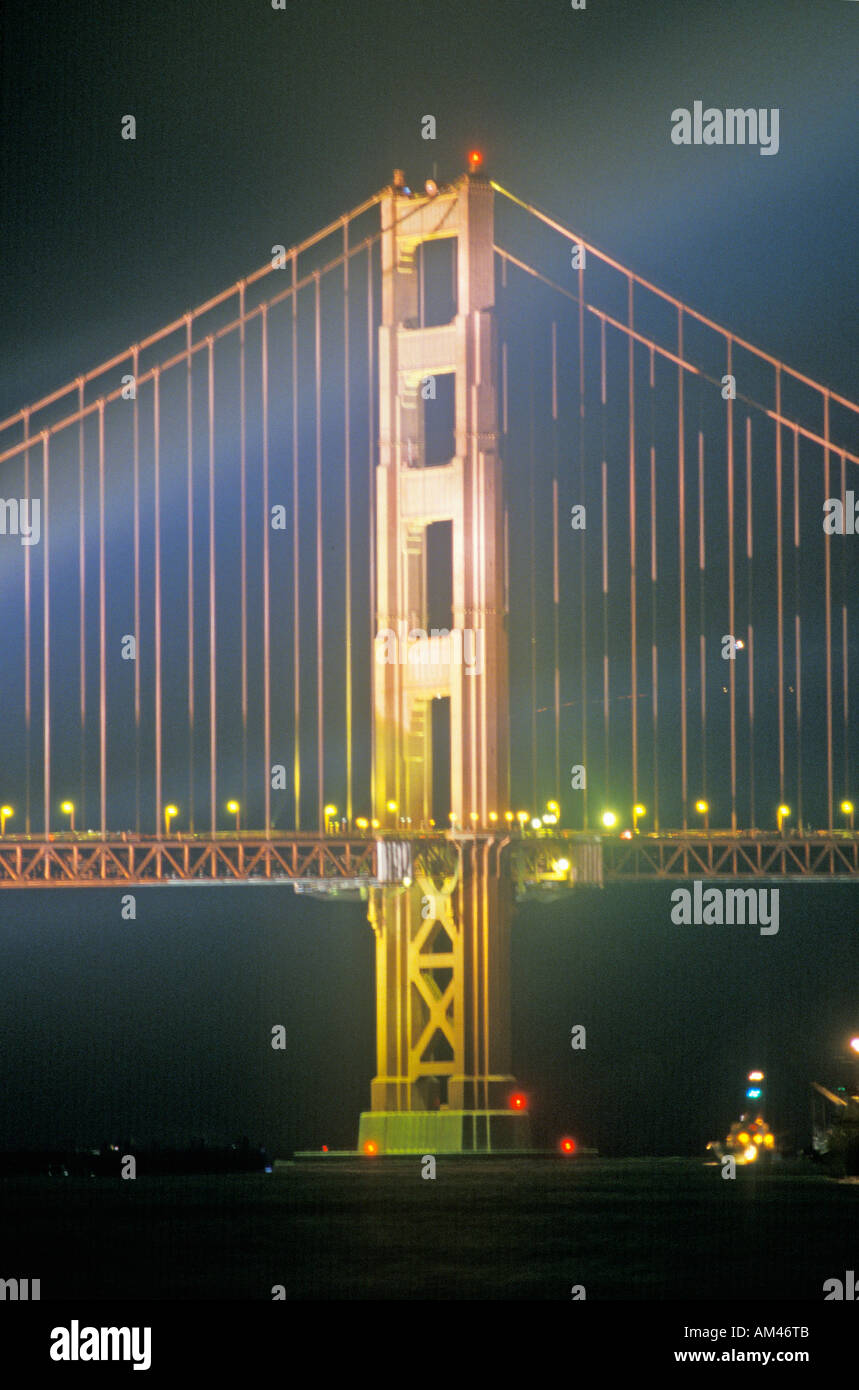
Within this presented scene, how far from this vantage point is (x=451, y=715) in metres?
55.2

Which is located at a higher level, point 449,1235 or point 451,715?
point 451,715

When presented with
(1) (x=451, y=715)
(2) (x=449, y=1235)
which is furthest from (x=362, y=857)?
(2) (x=449, y=1235)

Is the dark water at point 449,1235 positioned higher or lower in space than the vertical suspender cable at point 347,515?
lower

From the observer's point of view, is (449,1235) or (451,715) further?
(451,715)

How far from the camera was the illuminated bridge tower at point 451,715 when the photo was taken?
177ft

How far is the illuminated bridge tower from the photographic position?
53.9m

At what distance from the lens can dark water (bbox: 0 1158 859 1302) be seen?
3142 cm

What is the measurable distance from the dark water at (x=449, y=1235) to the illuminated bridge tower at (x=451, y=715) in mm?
3706

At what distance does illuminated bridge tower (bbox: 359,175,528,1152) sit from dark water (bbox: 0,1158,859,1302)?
12.2 ft

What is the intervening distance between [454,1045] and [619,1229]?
15.8m

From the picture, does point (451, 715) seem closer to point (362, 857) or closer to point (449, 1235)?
point (362, 857)

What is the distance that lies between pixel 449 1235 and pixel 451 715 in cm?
1967

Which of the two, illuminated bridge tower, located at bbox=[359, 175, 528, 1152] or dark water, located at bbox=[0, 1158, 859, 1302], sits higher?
illuminated bridge tower, located at bbox=[359, 175, 528, 1152]

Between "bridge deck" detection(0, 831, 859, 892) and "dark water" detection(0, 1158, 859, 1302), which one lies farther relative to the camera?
"bridge deck" detection(0, 831, 859, 892)
